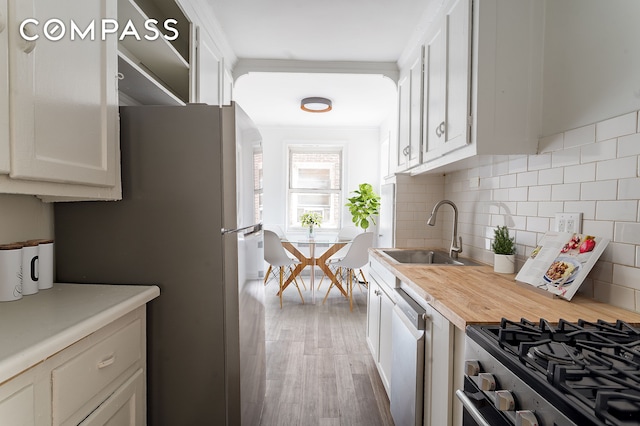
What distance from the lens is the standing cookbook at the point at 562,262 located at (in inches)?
45.9

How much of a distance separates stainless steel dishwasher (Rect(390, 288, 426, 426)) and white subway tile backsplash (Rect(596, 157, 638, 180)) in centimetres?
84

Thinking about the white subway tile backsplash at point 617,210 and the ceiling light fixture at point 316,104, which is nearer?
the white subway tile backsplash at point 617,210

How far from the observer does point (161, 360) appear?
1419mm

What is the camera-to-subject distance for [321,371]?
2393mm

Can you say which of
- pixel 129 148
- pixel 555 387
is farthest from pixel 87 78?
pixel 555 387

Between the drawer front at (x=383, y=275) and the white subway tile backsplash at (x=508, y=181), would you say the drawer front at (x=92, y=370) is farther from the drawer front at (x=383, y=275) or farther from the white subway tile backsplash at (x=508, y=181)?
the white subway tile backsplash at (x=508, y=181)

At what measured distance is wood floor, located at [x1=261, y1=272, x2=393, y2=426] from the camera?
1.90m

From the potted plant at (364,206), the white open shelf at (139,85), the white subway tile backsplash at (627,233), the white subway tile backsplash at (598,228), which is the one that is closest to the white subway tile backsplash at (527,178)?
the white subway tile backsplash at (598,228)

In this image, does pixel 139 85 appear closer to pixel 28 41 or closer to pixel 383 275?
pixel 28 41

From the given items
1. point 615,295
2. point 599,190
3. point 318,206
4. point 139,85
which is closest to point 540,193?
point 599,190

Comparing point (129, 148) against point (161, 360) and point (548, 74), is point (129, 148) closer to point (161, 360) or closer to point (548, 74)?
point (161, 360)

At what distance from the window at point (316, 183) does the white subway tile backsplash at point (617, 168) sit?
4518 millimetres

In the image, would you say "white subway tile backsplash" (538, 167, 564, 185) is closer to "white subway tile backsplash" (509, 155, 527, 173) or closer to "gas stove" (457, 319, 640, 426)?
"white subway tile backsplash" (509, 155, 527, 173)

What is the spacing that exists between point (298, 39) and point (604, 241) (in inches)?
88.9
